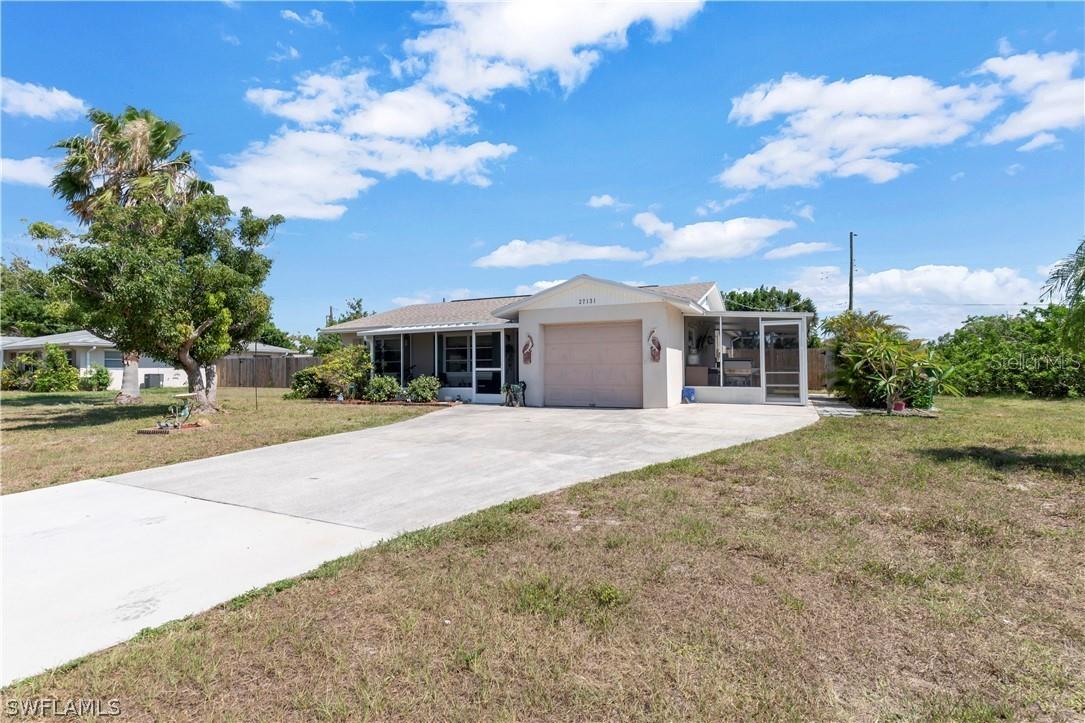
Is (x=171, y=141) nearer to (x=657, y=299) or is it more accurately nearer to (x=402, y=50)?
(x=402, y=50)

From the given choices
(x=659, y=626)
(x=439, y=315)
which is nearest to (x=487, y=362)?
(x=439, y=315)

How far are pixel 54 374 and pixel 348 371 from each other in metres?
17.3

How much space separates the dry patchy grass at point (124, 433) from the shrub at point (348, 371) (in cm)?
131

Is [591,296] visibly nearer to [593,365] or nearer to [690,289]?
[593,365]

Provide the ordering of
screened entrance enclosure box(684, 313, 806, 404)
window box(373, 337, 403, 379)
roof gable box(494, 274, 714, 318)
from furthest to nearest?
window box(373, 337, 403, 379)
screened entrance enclosure box(684, 313, 806, 404)
roof gable box(494, 274, 714, 318)

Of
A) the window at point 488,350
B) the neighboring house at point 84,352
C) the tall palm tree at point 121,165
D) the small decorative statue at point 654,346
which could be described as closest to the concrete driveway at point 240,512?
the small decorative statue at point 654,346

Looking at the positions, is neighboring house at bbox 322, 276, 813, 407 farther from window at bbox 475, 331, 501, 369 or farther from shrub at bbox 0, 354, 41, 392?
shrub at bbox 0, 354, 41, 392

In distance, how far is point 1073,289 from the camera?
7.39 metres

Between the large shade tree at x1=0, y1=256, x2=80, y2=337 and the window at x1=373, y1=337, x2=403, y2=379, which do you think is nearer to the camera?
the window at x1=373, y1=337, x2=403, y2=379

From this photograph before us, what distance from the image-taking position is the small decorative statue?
15.4 m

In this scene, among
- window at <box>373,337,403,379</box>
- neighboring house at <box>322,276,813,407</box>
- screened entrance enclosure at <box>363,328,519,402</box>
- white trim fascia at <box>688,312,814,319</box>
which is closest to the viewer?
neighboring house at <box>322,276,813,407</box>

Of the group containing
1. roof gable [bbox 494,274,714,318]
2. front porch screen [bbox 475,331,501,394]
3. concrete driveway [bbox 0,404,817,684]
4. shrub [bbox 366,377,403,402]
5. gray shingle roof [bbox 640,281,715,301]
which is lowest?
concrete driveway [bbox 0,404,817,684]

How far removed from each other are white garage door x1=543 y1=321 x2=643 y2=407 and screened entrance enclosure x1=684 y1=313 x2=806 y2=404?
8.17ft

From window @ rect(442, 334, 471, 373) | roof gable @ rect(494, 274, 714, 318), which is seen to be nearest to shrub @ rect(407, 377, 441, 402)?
window @ rect(442, 334, 471, 373)
